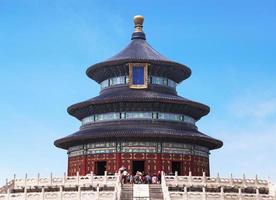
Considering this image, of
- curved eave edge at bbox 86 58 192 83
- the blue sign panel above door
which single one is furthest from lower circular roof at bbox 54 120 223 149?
curved eave edge at bbox 86 58 192 83

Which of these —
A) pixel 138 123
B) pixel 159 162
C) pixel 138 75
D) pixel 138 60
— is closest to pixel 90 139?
pixel 138 123

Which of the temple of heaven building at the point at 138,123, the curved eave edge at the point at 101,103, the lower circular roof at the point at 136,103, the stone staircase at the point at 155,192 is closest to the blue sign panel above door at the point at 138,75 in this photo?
the temple of heaven building at the point at 138,123

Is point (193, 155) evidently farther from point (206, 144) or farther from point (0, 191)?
point (0, 191)

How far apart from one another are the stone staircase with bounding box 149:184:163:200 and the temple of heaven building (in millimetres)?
14229

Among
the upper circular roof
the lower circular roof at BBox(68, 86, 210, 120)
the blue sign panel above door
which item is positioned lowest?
the lower circular roof at BBox(68, 86, 210, 120)

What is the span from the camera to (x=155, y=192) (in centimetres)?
4038

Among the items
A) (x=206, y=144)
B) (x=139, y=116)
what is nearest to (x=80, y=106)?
(x=139, y=116)

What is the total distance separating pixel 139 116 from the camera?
59.2m

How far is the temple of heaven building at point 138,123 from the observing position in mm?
56906

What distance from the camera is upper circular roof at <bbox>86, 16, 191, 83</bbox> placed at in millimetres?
61750

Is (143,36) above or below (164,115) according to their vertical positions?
above

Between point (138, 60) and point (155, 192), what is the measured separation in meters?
23.7

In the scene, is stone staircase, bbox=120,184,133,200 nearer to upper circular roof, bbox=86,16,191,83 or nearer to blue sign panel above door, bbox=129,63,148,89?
blue sign panel above door, bbox=129,63,148,89

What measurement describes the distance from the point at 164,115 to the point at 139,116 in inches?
107
